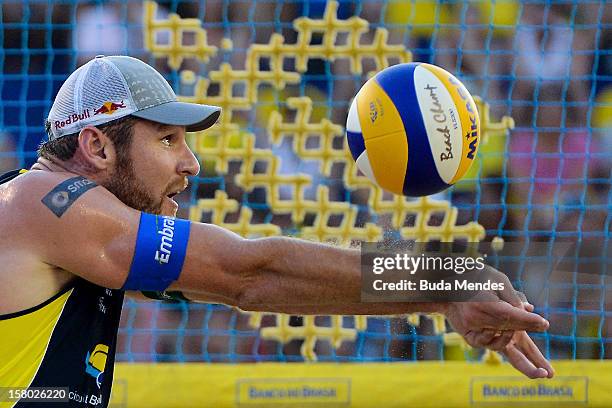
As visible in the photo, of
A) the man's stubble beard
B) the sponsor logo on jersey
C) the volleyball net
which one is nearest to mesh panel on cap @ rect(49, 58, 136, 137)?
the man's stubble beard

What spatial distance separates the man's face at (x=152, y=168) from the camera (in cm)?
290

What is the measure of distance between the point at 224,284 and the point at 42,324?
52 centimetres

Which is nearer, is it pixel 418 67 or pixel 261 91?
pixel 418 67

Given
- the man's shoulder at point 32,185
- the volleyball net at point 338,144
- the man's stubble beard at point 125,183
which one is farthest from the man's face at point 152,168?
the volleyball net at point 338,144

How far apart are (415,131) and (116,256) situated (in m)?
1.35

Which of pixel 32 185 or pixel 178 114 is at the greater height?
pixel 178 114

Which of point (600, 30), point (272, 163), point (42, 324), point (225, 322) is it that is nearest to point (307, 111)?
point (272, 163)

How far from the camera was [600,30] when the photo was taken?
6.26 metres

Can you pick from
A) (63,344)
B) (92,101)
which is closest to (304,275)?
(63,344)

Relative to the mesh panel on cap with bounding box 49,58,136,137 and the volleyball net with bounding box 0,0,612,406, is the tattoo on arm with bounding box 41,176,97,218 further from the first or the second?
the volleyball net with bounding box 0,0,612,406

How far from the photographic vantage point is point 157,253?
2.62m

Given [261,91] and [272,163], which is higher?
[261,91]

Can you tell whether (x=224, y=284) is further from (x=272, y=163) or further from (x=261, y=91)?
(x=261, y=91)

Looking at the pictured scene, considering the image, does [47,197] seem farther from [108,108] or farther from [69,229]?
[108,108]
